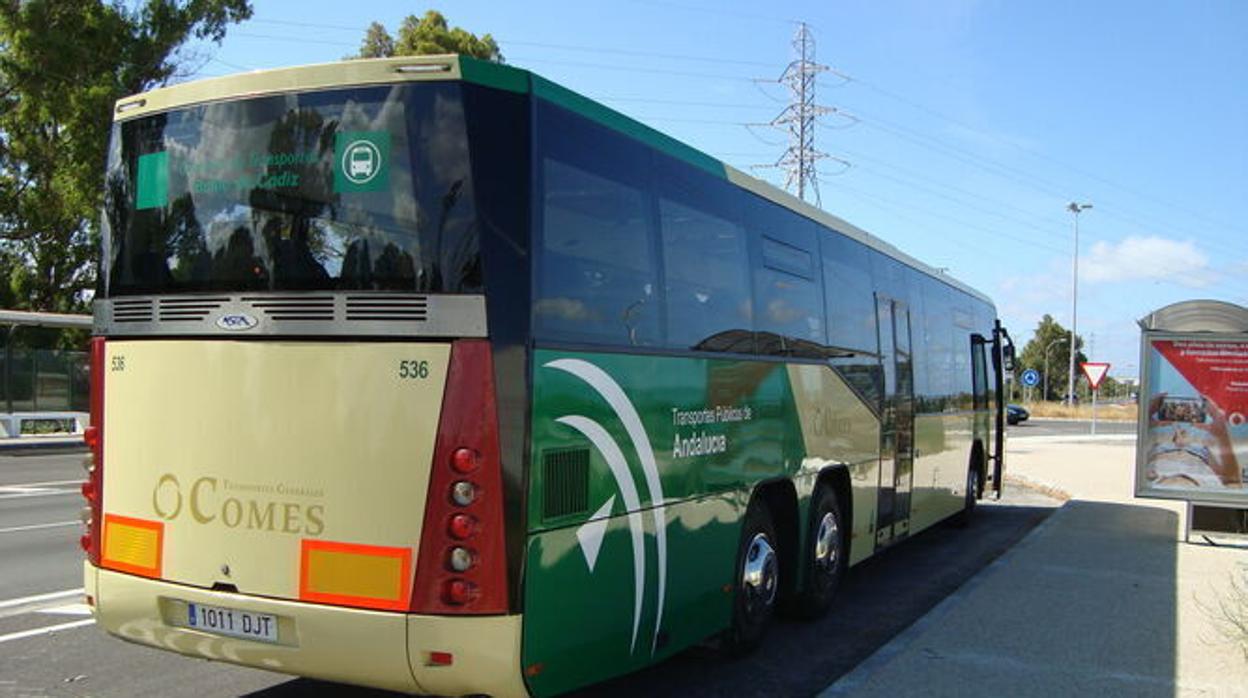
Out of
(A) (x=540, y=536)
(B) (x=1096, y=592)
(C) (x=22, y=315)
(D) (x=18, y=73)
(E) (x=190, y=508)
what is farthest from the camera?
(D) (x=18, y=73)

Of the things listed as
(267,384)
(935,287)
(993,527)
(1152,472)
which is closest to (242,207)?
(267,384)

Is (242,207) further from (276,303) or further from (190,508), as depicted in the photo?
(190,508)

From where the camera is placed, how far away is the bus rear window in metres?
4.43

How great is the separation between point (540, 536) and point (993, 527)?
1145cm

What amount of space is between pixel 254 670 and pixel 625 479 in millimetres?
2986

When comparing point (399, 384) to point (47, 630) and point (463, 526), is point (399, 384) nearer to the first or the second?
point (463, 526)

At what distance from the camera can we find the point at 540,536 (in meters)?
4.40

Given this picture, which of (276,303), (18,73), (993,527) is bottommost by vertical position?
(993,527)

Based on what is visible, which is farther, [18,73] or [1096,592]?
[18,73]

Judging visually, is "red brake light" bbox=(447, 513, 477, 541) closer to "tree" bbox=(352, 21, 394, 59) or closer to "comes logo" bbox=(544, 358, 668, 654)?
"comes logo" bbox=(544, 358, 668, 654)

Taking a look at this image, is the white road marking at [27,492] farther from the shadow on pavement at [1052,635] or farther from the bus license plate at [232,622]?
the shadow on pavement at [1052,635]

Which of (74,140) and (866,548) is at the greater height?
(74,140)

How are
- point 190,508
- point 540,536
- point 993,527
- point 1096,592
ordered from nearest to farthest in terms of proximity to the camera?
point 540,536 < point 190,508 < point 1096,592 < point 993,527

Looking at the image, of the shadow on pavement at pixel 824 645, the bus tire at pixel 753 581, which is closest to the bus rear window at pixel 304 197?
the shadow on pavement at pixel 824 645
